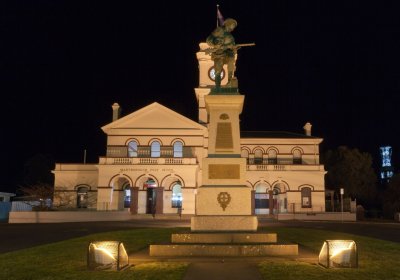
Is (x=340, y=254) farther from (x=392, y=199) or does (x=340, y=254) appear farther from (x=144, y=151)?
(x=392, y=199)

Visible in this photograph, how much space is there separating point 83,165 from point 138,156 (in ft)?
20.6

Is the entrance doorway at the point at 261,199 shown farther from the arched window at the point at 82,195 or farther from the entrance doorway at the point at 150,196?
the arched window at the point at 82,195

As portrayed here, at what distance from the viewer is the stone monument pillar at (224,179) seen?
13.2 meters

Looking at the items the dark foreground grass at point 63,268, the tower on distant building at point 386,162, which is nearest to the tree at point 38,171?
the dark foreground grass at point 63,268

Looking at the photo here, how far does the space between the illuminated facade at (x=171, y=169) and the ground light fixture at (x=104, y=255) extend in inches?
1293

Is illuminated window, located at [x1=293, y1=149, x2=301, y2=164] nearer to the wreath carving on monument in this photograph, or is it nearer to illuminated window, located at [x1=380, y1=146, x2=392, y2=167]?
the wreath carving on monument

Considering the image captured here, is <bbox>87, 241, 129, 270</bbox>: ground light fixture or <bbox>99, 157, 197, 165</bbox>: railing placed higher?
<bbox>99, 157, 197, 165</bbox>: railing

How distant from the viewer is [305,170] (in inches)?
1895

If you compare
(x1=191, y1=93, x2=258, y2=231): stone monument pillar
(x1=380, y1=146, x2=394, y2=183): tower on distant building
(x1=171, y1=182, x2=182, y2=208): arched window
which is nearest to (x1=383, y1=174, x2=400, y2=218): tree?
(x1=171, y1=182, x2=182, y2=208): arched window

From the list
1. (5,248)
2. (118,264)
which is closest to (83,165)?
(5,248)

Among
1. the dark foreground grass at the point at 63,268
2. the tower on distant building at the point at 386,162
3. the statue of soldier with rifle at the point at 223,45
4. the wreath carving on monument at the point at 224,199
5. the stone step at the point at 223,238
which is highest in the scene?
the tower on distant building at the point at 386,162

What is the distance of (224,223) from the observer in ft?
43.3

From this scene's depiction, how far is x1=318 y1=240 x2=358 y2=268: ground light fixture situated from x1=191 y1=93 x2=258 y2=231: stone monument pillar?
3.01 m

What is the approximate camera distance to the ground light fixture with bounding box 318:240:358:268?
10617 mm
